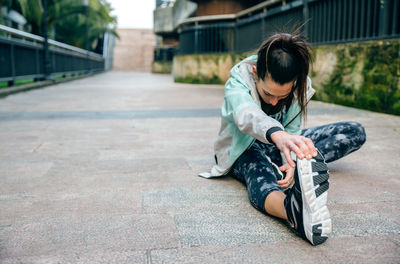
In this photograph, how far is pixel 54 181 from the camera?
2.48 meters

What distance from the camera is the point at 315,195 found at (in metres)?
1.50

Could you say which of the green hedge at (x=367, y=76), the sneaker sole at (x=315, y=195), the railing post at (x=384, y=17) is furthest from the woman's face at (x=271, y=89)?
the railing post at (x=384, y=17)

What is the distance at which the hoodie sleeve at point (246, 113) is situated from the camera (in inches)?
69.0

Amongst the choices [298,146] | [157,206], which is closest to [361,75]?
[157,206]

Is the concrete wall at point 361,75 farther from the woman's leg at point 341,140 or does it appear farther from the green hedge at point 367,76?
the woman's leg at point 341,140

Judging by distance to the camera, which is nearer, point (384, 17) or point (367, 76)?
point (384, 17)

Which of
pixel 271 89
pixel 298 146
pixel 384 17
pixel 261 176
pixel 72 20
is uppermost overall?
pixel 72 20

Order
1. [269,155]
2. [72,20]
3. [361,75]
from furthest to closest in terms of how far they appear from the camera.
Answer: [72,20], [361,75], [269,155]

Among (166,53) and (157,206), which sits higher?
(166,53)

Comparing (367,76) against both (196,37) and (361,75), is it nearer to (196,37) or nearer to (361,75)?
(361,75)

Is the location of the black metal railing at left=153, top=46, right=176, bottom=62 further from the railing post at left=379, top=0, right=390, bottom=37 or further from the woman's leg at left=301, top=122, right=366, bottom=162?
the woman's leg at left=301, top=122, right=366, bottom=162

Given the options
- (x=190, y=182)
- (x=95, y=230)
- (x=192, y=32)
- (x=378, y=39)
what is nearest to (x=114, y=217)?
(x=95, y=230)

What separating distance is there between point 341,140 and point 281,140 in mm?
1107

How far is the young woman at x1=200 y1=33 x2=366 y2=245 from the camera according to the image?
1.51m
